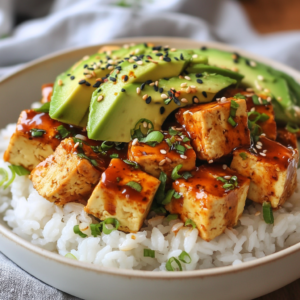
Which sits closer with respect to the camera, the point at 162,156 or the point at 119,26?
the point at 162,156

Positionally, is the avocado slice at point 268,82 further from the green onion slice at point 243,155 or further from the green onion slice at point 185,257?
the green onion slice at point 185,257

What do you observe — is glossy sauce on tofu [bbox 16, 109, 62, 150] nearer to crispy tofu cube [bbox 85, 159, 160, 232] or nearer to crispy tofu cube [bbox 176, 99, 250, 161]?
crispy tofu cube [bbox 85, 159, 160, 232]

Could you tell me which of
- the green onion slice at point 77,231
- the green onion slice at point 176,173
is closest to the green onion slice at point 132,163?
the green onion slice at point 176,173

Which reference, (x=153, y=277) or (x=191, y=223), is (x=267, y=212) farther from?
(x=153, y=277)

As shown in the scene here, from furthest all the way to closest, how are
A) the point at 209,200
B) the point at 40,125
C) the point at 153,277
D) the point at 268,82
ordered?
the point at 268,82 → the point at 40,125 → the point at 209,200 → the point at 153,277

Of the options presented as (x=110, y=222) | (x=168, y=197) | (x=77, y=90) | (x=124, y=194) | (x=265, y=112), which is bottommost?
(x=110, y=222)

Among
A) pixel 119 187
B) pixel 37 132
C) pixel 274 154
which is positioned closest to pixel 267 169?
pixel 274 154
